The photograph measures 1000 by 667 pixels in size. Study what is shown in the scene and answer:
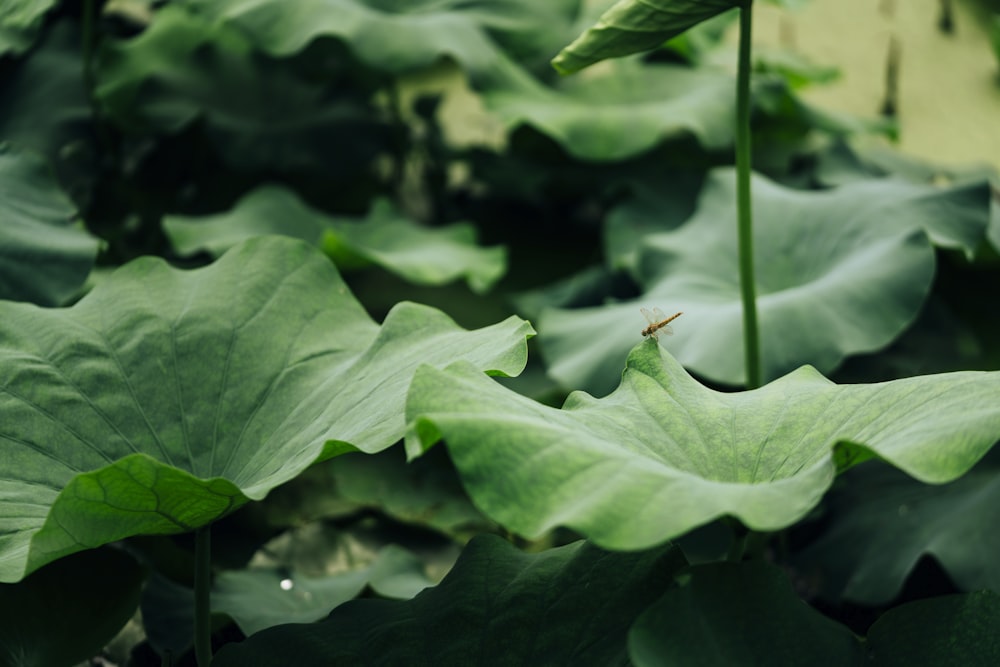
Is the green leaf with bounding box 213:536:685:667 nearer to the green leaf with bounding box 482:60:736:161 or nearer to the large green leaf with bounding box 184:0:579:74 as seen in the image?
the large green leaf with bounding box 184:0:579:74

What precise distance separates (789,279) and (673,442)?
40.4 inches

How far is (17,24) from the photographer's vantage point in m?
2.25

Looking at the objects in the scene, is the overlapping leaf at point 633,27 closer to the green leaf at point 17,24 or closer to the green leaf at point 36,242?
the green leaf at point 36,242

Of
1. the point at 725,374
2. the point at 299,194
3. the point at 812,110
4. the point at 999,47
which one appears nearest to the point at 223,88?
the point at 299,194

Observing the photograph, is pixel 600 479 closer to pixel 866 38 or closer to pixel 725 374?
pixel 725 374

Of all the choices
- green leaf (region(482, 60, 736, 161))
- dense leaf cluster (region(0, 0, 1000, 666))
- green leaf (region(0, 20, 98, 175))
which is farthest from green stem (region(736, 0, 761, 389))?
green leaf (region(0, 20, 98, 175))

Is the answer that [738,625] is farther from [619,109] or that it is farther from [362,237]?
[619,109]

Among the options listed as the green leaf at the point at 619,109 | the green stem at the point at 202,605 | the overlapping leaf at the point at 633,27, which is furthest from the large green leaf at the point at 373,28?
the green stem at the point at 202,605

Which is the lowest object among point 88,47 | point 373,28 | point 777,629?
point 88,47

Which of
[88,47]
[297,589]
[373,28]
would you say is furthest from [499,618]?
[88,47]

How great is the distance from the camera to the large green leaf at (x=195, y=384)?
1.05 m

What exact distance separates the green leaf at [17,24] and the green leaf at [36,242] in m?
0.63

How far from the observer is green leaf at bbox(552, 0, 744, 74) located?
1252 mm

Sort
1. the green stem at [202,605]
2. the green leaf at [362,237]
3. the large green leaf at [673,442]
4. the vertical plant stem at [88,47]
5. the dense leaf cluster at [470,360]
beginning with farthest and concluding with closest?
the vertical plant stem at [88,47] < the green leaf at [362,237] < the green stem at [202,605] < the dense leaf cluster at [470,360] < the large green leaf at [673,442]
